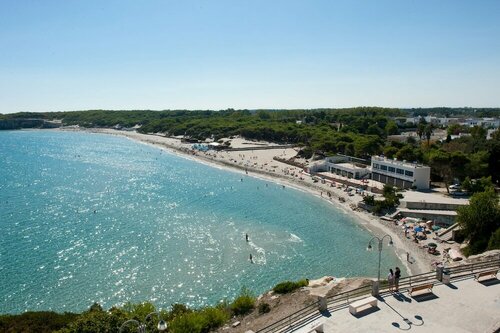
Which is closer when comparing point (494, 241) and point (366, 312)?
point (366, 312)

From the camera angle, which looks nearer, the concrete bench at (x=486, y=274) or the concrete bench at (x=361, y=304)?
the concrete bench at (x=361, y=304)

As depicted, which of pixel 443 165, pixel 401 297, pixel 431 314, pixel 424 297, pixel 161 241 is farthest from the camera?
pixel 443 165

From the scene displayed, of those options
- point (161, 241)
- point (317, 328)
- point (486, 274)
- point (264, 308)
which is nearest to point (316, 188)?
point (161, 241)

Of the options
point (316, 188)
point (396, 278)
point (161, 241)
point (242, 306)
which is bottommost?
point (161, 241)

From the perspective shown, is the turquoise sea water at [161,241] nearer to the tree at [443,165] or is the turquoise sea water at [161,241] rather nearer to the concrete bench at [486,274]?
the concrete bench at [486,274]

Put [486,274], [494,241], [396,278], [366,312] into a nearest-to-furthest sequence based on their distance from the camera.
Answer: [366,312] → [396,278] → [486,274] → [494,241]

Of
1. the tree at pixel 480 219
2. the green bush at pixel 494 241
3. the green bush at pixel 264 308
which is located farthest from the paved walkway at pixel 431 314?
the tree at pixel 480 219

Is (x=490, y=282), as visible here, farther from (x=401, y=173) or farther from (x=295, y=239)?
(x=401, y=173)
